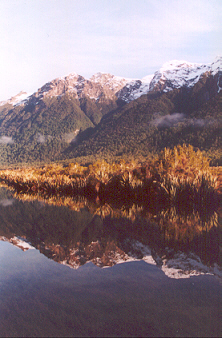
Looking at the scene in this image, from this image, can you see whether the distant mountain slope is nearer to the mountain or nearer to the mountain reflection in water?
the mountain

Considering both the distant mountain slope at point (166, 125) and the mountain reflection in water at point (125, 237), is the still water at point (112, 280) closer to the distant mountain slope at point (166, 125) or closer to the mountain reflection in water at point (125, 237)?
the mountain reflection in water at point (125, 237)

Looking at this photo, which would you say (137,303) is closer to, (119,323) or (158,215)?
(119,323)

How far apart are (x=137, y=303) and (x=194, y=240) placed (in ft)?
8.04

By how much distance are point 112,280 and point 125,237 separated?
1.87 metres

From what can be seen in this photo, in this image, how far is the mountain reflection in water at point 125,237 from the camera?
417 cm

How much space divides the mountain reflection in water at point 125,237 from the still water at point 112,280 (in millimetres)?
19

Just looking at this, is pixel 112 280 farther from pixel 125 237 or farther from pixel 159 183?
pixel 159 183

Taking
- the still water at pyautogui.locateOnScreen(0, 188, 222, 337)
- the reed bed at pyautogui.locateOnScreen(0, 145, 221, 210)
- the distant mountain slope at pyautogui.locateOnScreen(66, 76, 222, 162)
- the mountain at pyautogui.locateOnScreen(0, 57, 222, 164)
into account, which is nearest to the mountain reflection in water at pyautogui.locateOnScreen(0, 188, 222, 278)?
the still water at pyautogui.locateOnScreen(0, 188, 222, 337)

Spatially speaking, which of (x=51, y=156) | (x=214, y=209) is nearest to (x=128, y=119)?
(x=51, y=156)

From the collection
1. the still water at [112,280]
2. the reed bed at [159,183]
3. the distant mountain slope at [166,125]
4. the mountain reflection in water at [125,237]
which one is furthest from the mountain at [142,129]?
the still water at [112,280]

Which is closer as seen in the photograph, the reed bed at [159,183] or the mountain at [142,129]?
the reed bed at [159,183]


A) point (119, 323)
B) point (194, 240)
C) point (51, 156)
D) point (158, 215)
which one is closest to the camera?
point (119, 323)

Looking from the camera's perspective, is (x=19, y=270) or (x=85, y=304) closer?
(x=85, y=304)

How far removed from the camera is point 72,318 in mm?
2742
